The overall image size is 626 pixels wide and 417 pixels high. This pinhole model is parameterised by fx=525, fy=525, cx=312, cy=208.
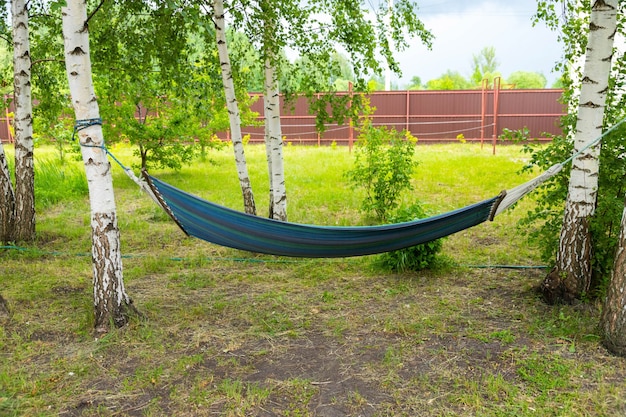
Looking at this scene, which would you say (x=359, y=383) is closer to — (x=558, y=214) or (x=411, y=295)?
(x=411, y=295)

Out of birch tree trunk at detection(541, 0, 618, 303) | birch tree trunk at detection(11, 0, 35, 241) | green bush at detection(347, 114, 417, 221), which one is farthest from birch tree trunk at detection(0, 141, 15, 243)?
birch tree trunk at detection(541, 0, 618, 303)

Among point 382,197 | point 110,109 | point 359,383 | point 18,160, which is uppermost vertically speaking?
point 110,109

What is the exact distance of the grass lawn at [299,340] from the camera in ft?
6.72

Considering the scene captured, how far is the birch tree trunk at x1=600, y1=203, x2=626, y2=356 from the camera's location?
2.24m

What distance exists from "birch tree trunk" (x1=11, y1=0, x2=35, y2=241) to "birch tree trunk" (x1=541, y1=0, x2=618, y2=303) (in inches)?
153

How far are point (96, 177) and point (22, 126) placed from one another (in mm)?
2092

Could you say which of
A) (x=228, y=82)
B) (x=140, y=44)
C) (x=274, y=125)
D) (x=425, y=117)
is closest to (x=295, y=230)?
(x=274, y=125)

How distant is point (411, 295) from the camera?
3.18 m

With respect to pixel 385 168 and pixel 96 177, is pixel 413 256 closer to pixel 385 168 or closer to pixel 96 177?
pixel 385 168

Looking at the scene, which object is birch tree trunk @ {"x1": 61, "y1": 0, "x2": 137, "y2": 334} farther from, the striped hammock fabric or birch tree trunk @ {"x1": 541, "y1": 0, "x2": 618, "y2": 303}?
birch tree trunk @ {"x1": 541, "y1": 0, "x2": 618, "y2": 303}

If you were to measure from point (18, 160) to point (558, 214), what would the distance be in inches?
156

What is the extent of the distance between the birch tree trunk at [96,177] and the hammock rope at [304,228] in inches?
6.8

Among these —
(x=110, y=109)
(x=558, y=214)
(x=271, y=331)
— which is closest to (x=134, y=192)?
(x=110, y=109)

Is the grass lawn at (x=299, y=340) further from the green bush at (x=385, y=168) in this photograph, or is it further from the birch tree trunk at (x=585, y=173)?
the green bush at (x=385, y=168)
